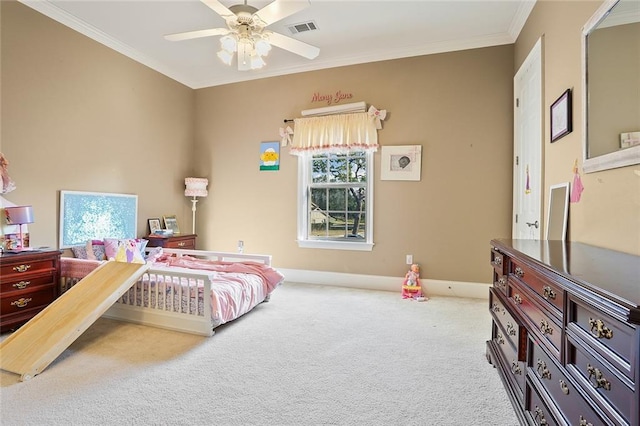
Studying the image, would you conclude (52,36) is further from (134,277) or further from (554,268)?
(554,268)

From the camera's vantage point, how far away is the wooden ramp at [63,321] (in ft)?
6.35

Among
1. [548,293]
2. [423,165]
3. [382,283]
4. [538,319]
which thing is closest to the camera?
[548,293]

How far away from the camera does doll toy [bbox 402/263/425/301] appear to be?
141 inches

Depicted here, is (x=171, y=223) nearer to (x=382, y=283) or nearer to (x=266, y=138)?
(x=266, y=138)

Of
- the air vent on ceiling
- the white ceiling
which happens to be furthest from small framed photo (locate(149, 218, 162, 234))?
the air vent on ceiling

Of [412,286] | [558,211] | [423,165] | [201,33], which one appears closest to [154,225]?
[201,33]

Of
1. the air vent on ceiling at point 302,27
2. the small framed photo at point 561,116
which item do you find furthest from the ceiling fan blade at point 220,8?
the small framed photo at point 561,116

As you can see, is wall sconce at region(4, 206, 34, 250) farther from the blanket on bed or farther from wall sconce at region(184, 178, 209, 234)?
wall sconce at region(184, 178, 209, 234)

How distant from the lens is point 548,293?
1.15 metres

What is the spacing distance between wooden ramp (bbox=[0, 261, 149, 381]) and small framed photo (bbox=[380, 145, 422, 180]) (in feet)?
9.33

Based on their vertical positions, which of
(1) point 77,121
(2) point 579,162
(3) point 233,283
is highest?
(1) point 77,121

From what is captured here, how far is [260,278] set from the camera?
315 cm

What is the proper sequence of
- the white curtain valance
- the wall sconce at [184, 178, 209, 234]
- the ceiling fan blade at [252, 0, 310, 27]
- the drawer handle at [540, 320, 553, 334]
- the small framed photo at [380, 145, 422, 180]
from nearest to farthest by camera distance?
the drawer handle at [540, 320, 553, 334] < the ceiling fan blade at [252, 0, 310, 27] < the small framed photo at [380, 145, 422, 180] < the white curtain valance < the wall sconce at [184, 178, 209, 234]

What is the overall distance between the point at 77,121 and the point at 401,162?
368 cm
